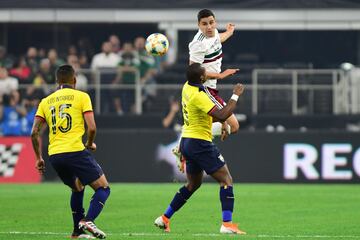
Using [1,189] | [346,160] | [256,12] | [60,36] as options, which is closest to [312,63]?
[256,12]

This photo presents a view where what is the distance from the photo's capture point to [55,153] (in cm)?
1329

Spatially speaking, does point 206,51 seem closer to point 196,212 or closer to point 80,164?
point 80,164

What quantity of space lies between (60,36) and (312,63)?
6.92 meters

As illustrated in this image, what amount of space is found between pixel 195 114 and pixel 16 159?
1257 centimetres

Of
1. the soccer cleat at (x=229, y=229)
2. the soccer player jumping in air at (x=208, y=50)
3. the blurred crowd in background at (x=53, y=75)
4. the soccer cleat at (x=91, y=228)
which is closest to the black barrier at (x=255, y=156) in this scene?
the blurred crowd in background at (x=53, y=75)

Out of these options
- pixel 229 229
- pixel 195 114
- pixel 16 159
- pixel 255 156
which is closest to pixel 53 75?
pixel 16 159

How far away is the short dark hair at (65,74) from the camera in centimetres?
1327

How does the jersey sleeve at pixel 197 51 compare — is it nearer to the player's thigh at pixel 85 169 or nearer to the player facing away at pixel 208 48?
the player facing away at pixel 208 48

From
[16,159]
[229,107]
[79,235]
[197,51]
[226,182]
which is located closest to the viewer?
[79,235]

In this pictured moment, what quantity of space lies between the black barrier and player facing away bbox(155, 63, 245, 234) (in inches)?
440

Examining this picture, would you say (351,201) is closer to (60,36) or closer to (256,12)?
(256,12)

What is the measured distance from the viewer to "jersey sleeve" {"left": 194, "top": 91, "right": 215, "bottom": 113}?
553 inches

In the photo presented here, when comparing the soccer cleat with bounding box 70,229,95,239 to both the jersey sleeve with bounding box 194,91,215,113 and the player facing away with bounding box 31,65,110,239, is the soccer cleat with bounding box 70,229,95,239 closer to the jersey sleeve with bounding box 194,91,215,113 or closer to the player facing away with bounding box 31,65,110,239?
the player facing away with bounding box 31,65,110,239

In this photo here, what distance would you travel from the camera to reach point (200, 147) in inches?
567
